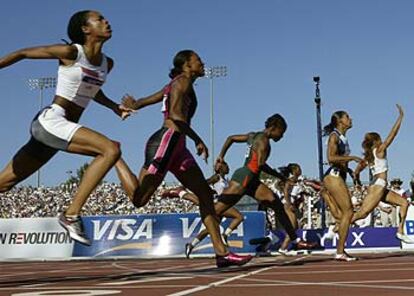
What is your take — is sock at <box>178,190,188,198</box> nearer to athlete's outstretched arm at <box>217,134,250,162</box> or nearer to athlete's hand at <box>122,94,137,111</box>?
athlete's outstretched arm at <box>217,134,250,162</box>

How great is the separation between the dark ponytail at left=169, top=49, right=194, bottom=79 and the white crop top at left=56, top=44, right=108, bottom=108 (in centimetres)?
174

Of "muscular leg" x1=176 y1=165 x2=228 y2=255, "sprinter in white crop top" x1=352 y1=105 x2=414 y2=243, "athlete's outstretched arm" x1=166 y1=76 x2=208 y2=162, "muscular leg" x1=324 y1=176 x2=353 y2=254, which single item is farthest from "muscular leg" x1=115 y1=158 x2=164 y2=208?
"sprinter in white crop top" x1=352 y1=105 x2=414 y2=243

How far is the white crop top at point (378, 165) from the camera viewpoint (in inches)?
439

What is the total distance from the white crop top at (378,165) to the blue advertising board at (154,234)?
3628 mm

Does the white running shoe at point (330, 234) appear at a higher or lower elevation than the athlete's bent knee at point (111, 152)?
lower

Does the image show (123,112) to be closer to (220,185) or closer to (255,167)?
(255,167)

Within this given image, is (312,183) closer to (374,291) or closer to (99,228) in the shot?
(99,228)

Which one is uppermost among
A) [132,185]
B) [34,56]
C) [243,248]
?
[34,56]

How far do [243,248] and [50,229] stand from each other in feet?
14.0

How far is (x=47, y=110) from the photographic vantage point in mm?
5656

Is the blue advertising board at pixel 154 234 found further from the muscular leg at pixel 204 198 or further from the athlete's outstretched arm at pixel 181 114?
the athlete's outstretched arm at pixel 181 114

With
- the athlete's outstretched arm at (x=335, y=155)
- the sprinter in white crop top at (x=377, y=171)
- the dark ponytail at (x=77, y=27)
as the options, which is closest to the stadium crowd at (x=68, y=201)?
the sprinter in white crop top at (x=377, y=171)

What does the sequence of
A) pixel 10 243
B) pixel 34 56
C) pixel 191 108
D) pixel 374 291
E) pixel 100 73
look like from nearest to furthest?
pixel 374 291 → pixel 34 56 → pixel 100 73 → pixel 191 108 → pixel 10 243

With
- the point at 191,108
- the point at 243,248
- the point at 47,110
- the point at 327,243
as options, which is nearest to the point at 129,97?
the point at 191,108
